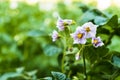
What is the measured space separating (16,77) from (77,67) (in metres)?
0.36

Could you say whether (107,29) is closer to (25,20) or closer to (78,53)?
(78,53)

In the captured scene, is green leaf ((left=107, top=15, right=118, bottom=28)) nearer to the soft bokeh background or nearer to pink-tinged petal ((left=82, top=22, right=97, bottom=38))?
pink-tinged petal ((left=82, top=22, right=97, bottom=38))

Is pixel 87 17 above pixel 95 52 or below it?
above

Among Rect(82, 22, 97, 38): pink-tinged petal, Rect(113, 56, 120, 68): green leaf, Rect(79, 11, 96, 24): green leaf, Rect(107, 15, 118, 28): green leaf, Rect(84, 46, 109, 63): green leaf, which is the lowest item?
Rect(113, 56, 120, 68): green leaf

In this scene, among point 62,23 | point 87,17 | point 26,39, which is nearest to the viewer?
point 62,23

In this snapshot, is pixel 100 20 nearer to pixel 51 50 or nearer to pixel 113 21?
pixel 113 21

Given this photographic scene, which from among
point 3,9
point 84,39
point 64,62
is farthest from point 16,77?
point 3,9

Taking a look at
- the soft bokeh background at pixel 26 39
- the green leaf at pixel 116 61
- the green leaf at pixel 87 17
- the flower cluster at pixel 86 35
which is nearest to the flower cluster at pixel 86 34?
the flower cluster at pixel 86 35

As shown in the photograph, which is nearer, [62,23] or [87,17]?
[62,23]

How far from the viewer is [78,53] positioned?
5.12 ft

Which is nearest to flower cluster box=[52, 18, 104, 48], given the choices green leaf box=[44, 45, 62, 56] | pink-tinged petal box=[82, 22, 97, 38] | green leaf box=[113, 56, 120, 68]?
pink-tinged petal box=[82, 22, 97, 38]

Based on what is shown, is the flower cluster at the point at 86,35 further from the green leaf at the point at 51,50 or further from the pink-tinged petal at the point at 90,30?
the green leaf at the point at 51,50

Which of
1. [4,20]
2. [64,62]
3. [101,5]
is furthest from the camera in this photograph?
[101,5]

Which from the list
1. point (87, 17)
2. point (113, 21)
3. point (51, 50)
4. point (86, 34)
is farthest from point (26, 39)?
point (86, 34)
